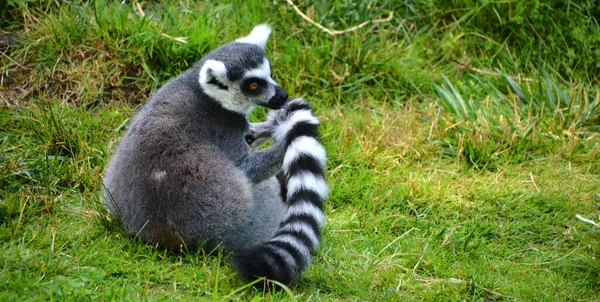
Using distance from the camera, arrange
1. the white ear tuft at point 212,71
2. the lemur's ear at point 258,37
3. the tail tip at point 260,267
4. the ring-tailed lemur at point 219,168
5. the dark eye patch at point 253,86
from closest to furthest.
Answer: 1. the tail tip at point 260,267
2. the ring-tailed lemur at point 219,168
3. the white ear tuft at point 212,71
4. the dark eye patch at point 253,86
5. the lemur's ear at point 258,37

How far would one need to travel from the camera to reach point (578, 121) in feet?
20.6

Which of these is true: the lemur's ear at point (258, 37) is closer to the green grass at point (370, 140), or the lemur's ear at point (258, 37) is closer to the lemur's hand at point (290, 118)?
the lemur's hand at point (290, 118)

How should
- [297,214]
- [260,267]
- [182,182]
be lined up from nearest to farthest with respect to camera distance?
[260,267] → [297,214] → [182,182]

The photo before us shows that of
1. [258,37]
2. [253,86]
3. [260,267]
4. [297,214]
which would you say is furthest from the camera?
[258,37]

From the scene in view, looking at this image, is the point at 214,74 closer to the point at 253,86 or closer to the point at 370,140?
the point at 253,86

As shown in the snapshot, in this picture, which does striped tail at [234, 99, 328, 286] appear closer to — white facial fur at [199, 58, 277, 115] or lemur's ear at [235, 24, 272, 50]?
white facial fur at [199, 58, 277, 115]

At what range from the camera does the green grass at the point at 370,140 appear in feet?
13.8

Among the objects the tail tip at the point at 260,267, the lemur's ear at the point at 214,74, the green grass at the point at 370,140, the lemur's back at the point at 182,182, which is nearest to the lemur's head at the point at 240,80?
the lemur's ear at the point at 214,74

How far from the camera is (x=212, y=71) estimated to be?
440cm

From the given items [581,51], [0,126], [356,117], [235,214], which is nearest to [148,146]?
[235,214]

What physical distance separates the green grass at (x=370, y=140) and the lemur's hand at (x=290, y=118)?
0.81 m

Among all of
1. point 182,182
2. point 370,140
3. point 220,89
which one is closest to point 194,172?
point 182,182

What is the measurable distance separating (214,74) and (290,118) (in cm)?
55

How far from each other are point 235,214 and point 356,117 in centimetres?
235
